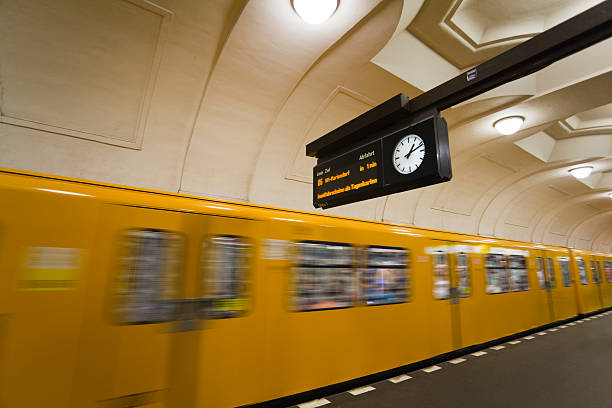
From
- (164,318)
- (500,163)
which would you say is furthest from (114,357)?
(500,163)

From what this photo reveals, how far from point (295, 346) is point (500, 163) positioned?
1107 cm

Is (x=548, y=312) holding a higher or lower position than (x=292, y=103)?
lower

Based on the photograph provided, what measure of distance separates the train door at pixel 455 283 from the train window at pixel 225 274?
345 cm

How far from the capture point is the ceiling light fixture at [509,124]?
25.8 feet

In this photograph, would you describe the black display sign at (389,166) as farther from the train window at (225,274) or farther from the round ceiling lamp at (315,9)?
the round ceiling lamp at (315,9)

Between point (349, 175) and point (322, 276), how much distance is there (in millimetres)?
1391

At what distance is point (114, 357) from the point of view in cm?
243

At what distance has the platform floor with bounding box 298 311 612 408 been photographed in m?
3.54

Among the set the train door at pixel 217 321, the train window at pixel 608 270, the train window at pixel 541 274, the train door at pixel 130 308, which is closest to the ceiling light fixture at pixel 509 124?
the train window at pixel 541 274

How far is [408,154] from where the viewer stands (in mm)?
3352

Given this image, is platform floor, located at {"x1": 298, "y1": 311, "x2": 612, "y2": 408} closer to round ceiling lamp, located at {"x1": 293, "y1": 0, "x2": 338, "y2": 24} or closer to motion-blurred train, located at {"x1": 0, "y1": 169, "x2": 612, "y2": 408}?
motion-blurred train, located at {"x1": 0, "y1": 169, "x2": 612, "y2": 408}

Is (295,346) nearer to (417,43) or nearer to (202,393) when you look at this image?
(202,393)

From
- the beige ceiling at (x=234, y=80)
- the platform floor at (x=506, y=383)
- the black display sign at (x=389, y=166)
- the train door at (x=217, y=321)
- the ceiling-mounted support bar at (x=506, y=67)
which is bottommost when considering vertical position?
the platform floor at (x=506, y=383)

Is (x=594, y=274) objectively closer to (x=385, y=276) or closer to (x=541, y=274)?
(x=541, y=274)
